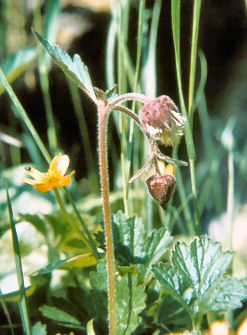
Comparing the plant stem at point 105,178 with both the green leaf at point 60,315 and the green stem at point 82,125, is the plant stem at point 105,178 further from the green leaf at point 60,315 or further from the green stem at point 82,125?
the green stem at point 82,125

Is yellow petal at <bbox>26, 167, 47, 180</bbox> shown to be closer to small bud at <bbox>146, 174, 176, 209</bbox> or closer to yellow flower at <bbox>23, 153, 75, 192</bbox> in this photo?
yellow flower at <bbox>23, 153, 75, 192</bbox>

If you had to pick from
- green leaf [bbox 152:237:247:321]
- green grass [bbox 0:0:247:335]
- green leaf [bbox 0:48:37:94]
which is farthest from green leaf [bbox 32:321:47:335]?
green leaf [bbox 0:48:37:94]

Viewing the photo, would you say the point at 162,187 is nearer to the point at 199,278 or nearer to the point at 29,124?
the point at 199,278

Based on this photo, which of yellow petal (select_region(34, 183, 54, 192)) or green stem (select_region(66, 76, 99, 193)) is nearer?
yellow petal (select_region(34, 183, 54, 192))

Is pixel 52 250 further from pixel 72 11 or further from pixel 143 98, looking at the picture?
pixel 72 11

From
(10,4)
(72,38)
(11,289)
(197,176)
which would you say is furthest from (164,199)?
(10,4)

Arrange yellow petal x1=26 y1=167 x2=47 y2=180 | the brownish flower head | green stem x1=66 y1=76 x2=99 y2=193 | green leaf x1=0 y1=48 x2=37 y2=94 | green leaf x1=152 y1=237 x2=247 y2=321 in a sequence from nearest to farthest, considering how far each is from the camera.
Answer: the brownish flower head < green leaf x1=152 y1=237 x2=247 y2=321 < yellow petal x1=26 y1=167 x2=47 y2=180 < green leaf x1=0 y1=48 x2=37 y2=94 < green stem x1=66 y1=76 x2=99 y2=193

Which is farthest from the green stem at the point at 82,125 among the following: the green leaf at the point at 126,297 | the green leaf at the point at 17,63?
the green leaf at the point at 126,297
